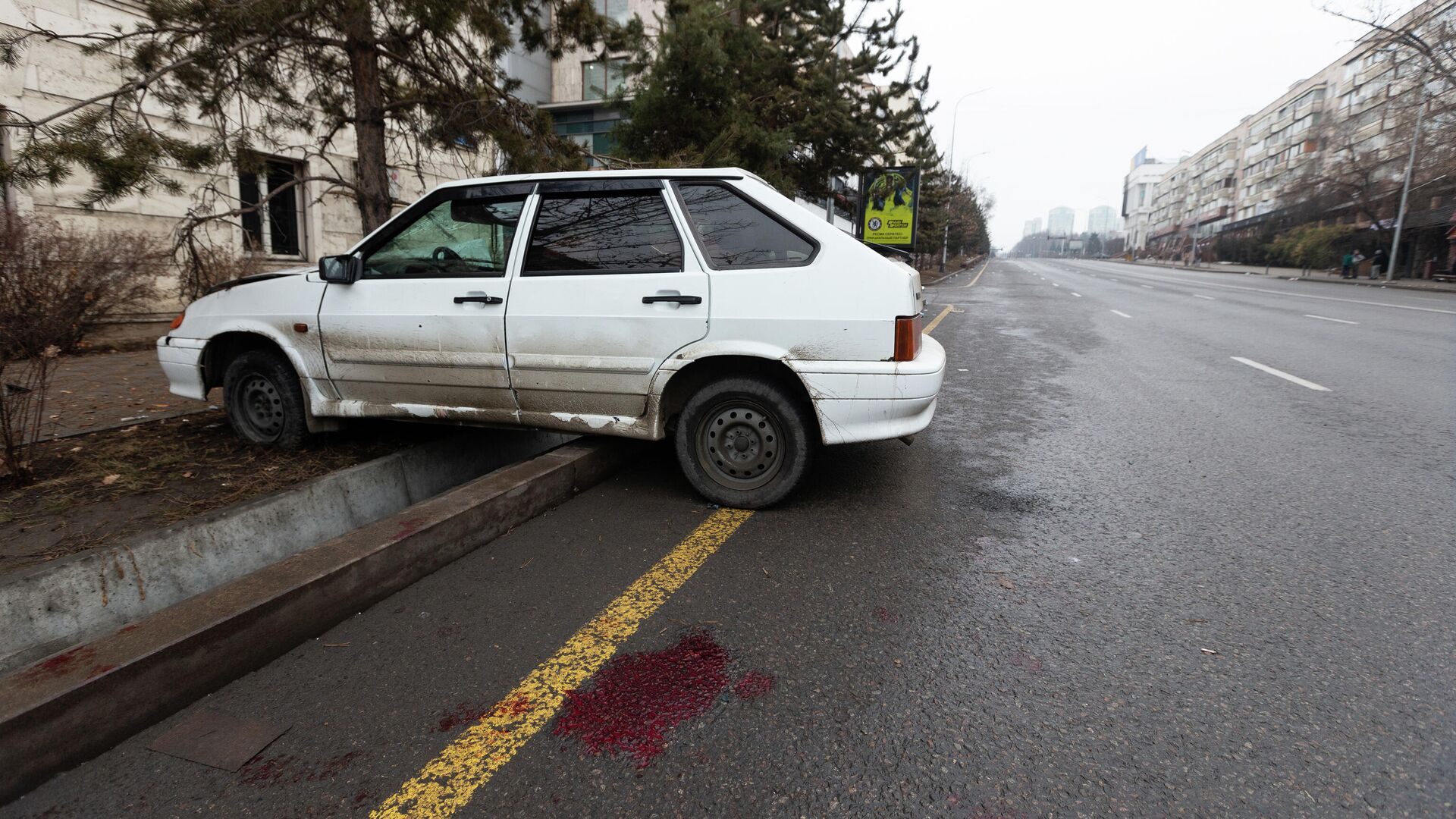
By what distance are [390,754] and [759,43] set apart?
12652mm

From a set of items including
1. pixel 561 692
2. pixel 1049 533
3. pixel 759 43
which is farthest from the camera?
pixel 759 43

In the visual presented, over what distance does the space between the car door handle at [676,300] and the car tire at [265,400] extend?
2.34 meters

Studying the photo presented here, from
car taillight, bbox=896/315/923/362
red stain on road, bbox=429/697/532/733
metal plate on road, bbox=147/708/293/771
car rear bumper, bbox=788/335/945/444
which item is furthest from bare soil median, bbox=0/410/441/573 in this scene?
car taillight, bbox=896/315/923/362

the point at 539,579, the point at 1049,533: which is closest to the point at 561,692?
the point at 539,579

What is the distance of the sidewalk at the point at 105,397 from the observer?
16.5 ft

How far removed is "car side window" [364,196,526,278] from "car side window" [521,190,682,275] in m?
0.20

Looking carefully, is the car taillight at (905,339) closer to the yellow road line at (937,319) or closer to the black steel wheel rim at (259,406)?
the black steel wheel rim at (259,406)

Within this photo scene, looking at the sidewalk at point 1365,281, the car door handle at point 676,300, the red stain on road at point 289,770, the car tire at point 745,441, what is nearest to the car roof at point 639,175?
the car door handle at point 676,300

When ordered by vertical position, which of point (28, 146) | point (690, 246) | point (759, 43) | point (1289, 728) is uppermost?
point (759, 43)

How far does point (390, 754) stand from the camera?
206 centimetres

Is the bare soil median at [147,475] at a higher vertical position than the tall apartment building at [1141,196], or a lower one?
lower

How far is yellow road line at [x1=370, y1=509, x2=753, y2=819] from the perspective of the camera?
1.89 meters

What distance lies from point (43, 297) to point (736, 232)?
639cm

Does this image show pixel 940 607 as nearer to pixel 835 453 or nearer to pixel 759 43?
pixel 835 453
